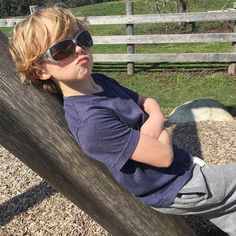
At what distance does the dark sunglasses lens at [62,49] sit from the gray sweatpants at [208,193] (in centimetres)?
72

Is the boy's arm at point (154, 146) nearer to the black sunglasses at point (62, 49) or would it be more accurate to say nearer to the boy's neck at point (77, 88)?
the boy's neck at point (77, 88)

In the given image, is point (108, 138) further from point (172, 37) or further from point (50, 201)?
point (172, 37)

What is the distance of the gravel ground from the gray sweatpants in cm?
136

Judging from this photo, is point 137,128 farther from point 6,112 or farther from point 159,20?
point 159,20

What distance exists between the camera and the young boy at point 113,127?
1665 millimetres

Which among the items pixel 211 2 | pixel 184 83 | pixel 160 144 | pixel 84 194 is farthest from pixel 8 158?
pixel 211 2

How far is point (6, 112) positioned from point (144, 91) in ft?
19.4

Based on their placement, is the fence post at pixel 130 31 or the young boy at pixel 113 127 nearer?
the young boy at pixel 113 127

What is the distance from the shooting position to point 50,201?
370 centimetres

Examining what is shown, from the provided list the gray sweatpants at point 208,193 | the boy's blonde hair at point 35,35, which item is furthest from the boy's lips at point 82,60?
the gray sweatpants at point 208,193

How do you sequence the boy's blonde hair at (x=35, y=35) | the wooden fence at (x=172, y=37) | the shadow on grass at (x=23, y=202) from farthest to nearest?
1. the wooden fence at (x=172, y=37)
2. the shadow on grass at (x=23, y=202)
3. the boy's blonde hair at (x=35, y=35)

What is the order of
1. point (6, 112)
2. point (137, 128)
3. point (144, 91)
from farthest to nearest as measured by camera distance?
point (144, 91) < point (137, 128) < point (6, 112)

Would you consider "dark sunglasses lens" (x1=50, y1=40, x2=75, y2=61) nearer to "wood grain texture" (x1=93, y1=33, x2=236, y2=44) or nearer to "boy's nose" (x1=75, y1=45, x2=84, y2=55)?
"boy's nose" (x1=75, y1=45, x2=84, y2=55)

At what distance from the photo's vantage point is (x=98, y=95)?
5.88 ft
